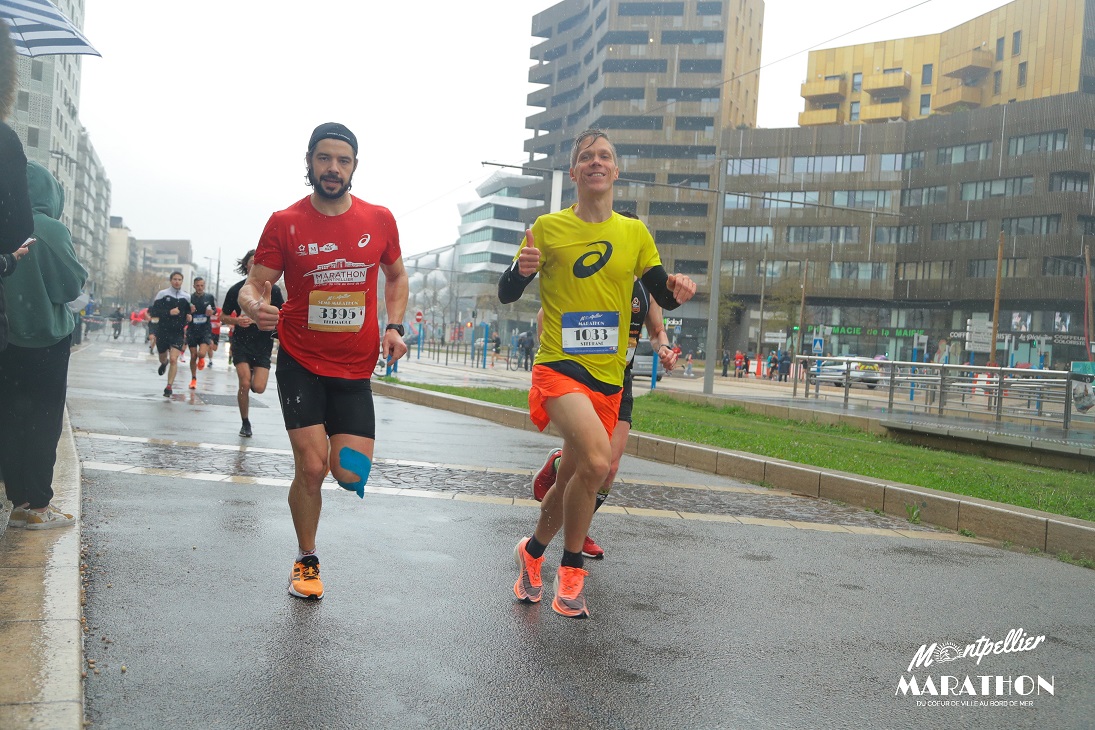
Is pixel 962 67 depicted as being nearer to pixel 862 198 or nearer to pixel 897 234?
pixel 862 198

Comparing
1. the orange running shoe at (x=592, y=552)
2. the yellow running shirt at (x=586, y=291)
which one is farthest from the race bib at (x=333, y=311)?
the orange running shoe at (x=592, y=552)

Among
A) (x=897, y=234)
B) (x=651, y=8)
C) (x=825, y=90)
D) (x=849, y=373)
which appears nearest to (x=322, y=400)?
(x=849, y=373)

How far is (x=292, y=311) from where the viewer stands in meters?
4.36

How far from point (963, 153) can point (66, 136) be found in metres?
70.9

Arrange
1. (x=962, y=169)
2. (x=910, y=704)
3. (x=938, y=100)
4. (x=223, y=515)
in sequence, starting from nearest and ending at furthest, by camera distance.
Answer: (x=910, y=704)
(x=223, y=515)
(x=962, y=169)
(x=938, y=100)

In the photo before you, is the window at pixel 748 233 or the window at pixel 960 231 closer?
the window at pixel 960 231

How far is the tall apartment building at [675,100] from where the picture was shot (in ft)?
267

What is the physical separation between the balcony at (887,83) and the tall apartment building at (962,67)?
8 cm

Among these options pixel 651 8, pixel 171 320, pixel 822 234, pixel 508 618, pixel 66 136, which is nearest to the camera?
pixel 508 618

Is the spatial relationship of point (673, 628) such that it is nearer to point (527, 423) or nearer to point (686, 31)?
point (527, 423)

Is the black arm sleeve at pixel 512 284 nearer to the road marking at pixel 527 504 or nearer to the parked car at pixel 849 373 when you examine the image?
the road marking at pixel 527 504

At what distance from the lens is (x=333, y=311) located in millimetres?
4285

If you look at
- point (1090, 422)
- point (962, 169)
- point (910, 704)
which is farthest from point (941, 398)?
point (962, 169)

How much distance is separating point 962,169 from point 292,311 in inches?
2717
